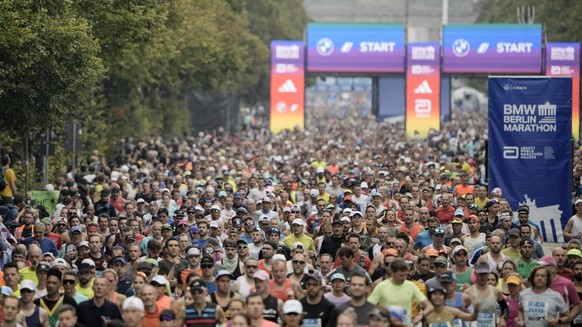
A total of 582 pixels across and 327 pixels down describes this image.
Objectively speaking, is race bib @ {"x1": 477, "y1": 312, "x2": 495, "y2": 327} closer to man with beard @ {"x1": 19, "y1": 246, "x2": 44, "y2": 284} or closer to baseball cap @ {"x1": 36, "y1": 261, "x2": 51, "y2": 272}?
baseball cap @ {"x1": 36, "y1": 261, "x2": 51, "y2": 272}

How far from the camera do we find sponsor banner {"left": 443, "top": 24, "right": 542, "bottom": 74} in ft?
191

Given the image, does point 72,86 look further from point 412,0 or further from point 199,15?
point 412,0

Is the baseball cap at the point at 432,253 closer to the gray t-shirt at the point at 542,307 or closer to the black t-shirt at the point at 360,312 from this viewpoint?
the gray t-shirt at the point at 542,307

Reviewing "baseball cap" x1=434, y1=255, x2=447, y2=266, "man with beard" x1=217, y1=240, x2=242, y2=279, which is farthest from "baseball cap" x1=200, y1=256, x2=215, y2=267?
"baseball cap" x1=434, y1=255, x2=447, y2=266

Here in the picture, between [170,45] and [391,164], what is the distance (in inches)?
375

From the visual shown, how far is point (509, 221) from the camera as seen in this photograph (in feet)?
74.3

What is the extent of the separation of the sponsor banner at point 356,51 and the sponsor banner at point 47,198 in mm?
29988

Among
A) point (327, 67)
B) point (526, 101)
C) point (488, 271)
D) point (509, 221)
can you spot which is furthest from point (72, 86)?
point (327, 67)

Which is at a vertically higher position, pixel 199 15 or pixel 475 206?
pixel 199 15

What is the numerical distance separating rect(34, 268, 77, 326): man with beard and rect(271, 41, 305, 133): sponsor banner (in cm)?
4116

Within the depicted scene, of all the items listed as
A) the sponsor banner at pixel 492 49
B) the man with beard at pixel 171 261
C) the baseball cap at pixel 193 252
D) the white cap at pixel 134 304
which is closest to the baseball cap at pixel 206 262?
the baseball cap at pixel 193 252

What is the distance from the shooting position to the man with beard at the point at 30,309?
1591 cm

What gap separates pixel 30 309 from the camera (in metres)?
16.0

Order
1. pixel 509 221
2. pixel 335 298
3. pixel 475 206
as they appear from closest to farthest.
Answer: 1. pixel 335 298
2. pixel 509 221
3. pixel 475 206
